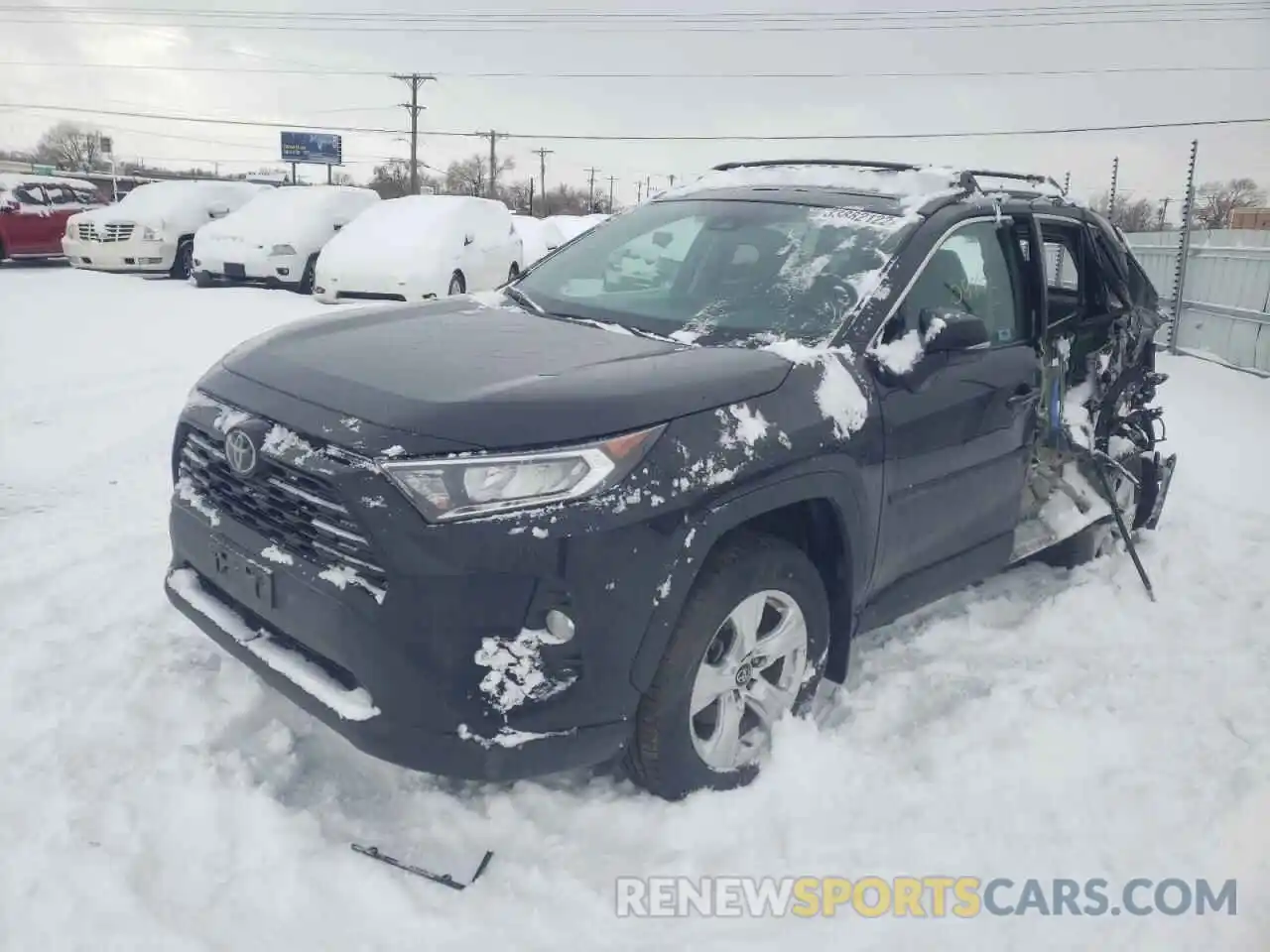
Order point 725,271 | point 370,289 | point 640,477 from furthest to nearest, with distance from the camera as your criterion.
A: point 370,289
point 725,271
point 640,477

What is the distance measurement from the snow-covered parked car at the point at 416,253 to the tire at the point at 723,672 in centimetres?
911

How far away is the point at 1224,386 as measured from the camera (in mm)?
10320

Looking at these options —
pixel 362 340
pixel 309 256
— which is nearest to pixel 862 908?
pixel 362 340

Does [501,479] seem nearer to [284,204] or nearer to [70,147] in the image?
[284,204]

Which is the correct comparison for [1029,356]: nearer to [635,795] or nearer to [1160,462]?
[1160,462]

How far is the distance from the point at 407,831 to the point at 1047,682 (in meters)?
2.34

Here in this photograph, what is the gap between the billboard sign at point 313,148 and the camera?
5806cm

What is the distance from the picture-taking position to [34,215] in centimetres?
1786

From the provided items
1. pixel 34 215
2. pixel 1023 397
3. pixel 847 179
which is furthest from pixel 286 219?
pixel 1023 397

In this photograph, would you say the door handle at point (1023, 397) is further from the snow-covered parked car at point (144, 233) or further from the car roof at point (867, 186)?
the snow-covered parked car at point (144, 233)

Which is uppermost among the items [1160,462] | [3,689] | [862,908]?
[1160,462]

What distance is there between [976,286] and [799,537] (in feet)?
4.56

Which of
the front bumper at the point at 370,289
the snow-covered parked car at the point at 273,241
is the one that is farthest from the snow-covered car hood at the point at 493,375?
the snow-covered parked car at the point at 273,241

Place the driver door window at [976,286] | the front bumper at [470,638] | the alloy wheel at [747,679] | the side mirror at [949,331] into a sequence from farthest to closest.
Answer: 1. the driver door window at [976,286]
2. the side mirror at [949,331]
3. the alloy wheel at [747,679]
4. the front bumper at [470,638]
